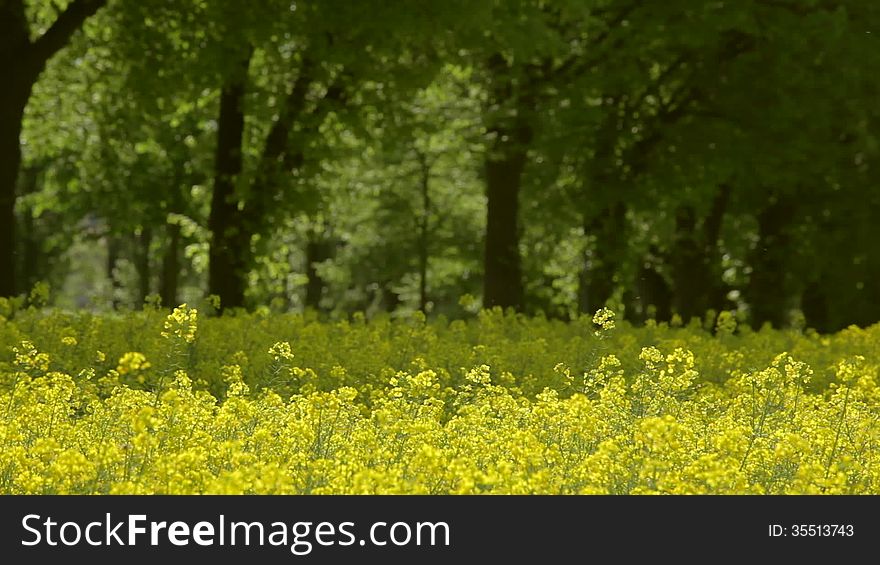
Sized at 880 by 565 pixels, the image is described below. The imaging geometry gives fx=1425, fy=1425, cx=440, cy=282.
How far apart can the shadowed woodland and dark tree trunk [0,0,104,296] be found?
28 millimetres

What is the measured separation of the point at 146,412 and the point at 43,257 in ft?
169

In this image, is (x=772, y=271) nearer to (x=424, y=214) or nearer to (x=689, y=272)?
(x=689, y=272)

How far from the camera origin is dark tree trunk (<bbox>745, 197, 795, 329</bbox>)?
32.7 metres

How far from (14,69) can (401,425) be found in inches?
424

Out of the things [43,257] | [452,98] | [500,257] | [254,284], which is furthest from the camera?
[43,257]

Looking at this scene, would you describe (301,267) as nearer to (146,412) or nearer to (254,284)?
(254,284)

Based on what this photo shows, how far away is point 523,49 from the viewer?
18953 millimetres

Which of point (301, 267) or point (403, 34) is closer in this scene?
point (403, 34)

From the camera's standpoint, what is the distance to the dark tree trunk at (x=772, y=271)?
32656 mm

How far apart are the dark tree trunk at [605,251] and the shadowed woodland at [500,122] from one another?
0.05m

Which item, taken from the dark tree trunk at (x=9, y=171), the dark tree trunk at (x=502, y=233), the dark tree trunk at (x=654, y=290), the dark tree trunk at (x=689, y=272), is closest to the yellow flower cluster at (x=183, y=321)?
the dark tree trunk at (x=9, y=171)

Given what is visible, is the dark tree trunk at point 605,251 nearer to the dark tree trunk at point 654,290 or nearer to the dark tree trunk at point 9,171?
the dark tree trunk at point 654,290
